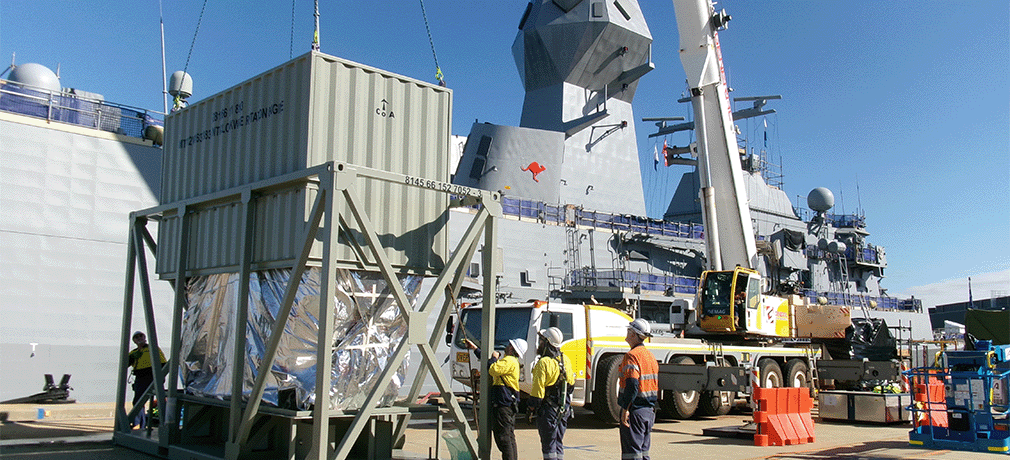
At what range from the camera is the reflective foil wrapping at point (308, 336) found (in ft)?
24.5

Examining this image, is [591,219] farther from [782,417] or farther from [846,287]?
[846,287]

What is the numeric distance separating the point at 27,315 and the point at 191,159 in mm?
7224

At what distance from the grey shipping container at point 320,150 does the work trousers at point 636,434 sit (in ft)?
9.17

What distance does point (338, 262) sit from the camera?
24.2ft

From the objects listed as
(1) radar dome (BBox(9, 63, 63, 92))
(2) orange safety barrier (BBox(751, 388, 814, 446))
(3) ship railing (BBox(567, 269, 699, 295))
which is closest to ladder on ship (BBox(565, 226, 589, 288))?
(3) ship railing (BBox(567, 269, 699, 295))

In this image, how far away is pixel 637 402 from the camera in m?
6.92

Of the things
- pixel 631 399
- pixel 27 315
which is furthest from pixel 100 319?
pixel 631 399

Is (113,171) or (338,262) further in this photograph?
(113,171)

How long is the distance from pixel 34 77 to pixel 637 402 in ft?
53.9

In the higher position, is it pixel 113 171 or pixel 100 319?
pixel 113 171

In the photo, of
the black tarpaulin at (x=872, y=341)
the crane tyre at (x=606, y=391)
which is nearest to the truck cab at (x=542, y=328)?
the crane tyre at (x=606, y=391)

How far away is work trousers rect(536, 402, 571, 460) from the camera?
293 inches

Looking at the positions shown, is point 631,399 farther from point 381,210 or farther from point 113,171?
point 113,171

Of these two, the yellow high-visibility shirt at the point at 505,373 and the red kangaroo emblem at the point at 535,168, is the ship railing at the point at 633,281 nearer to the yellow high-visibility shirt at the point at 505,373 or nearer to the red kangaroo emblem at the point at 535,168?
the red kangaroo emblem at the point at 535,168
